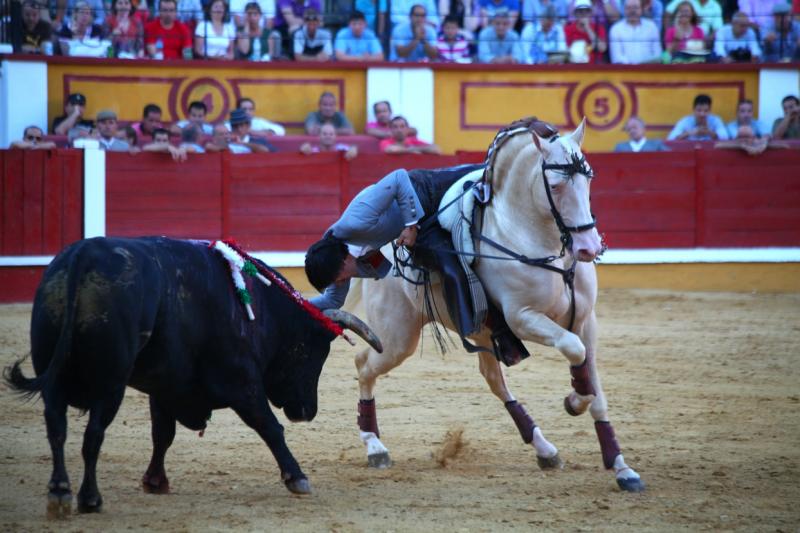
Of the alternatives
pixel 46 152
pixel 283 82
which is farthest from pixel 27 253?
pixel 283 82

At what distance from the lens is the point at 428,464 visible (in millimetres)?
5781

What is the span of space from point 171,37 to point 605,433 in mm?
8385

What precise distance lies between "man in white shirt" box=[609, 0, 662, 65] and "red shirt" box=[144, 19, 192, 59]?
4.55m

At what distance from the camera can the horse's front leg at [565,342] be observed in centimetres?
517

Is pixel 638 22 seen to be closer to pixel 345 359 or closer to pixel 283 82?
pixel 283 82

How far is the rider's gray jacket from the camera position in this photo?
5.60m

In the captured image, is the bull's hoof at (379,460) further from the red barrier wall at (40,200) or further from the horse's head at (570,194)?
the red barrier wall at (40,200)

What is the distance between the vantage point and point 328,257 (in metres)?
5.72

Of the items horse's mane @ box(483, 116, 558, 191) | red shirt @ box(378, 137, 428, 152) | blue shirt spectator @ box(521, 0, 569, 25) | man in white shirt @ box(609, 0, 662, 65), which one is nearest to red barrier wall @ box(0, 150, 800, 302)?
red shirt @ box(378, 137, 428, 152)

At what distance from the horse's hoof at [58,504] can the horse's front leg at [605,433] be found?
7.31ft

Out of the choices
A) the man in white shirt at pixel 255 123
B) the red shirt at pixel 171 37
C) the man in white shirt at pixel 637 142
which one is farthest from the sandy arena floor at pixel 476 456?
the red shirt at pixel 171 37

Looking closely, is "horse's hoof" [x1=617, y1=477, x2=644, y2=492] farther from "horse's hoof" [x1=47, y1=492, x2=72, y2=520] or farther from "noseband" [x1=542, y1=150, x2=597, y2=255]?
"horse's hoof" [x1=47, y1=492, x2=72, y2=520]

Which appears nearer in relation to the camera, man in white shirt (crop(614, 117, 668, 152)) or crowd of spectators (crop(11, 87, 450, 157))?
crowd of spectators (crop(11, 87, 450, 157))

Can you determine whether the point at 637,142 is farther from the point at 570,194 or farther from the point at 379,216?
the point at 570,194
